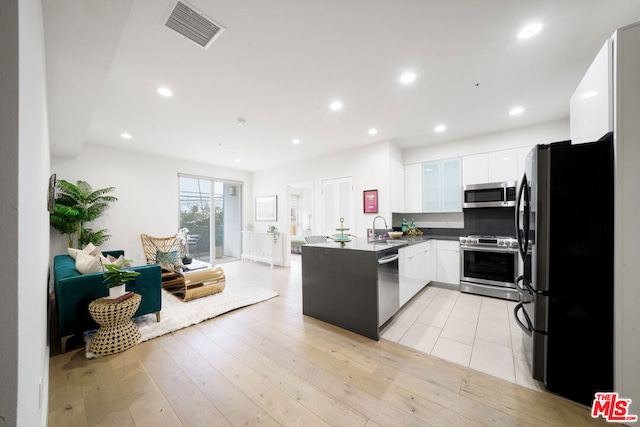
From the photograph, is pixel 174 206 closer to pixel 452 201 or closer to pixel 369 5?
pixel 369 5

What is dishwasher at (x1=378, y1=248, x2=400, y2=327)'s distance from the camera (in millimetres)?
2371

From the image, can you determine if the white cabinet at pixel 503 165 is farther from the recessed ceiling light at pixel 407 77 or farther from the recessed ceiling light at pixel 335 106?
the recessed ceiling light at pixel 335 106

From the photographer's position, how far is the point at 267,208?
6859 millimetres

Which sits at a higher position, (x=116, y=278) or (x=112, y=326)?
(x=116, y=278)

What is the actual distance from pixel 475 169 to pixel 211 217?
629 cm

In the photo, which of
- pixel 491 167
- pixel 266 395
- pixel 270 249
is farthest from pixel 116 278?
pixel 491 167

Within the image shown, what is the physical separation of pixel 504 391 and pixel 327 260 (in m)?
1.75

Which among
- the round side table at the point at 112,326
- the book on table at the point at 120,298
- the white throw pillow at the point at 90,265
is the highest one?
the white throw pillow at the point at 90,265

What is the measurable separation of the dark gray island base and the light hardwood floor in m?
0.20

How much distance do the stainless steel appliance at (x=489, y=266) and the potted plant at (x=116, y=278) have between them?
450 centimetres

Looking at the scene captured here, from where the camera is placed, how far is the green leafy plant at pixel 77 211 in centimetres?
404

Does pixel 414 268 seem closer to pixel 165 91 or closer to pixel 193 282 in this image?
pixel 193 282

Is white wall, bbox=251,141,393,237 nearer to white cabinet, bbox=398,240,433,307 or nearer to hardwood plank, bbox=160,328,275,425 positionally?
white cabinet, bbox=398,240,433,307
